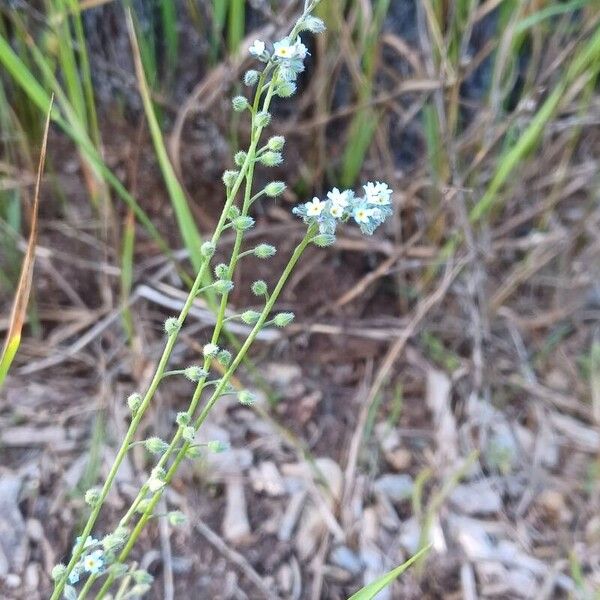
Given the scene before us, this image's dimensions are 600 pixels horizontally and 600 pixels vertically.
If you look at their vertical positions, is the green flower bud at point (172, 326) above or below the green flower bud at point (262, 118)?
below

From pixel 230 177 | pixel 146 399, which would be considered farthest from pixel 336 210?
pixel 146 399

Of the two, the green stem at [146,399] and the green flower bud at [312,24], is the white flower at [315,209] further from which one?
the green flower bud at [312,24]

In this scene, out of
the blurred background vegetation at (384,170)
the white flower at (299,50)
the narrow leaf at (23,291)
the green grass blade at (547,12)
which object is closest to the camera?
the white flower at (299,50)

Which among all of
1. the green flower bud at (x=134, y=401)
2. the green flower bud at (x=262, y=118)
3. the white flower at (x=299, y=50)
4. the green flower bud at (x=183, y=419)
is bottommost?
the green flower bud at (x=183, y=419)

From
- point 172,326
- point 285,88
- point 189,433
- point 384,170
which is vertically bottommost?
point 189,433

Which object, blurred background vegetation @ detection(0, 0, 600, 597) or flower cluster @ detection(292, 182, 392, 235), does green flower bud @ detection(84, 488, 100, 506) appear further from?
blurred background vegetation @ detection(0, 0, 600, 597)

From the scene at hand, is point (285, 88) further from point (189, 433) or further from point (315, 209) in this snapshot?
point (189, 433)

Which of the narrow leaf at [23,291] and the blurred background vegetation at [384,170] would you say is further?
the blurred background vegetation at [384,170]

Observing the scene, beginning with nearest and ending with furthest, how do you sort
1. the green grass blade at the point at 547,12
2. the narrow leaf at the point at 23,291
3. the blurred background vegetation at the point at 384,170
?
the narrow leaf at the point at 23,291 < the green grass blade at the point at 547,12 < the blurred background vegetation at the point at 384,170

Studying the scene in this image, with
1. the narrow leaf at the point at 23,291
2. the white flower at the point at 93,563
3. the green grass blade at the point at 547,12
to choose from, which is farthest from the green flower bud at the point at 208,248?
the green grass blade at the point at 547,12
